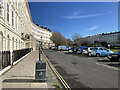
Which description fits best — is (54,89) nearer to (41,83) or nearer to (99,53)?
(41,83)

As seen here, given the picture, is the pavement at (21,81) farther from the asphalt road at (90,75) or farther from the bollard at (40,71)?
the asphalt road at (90,75)

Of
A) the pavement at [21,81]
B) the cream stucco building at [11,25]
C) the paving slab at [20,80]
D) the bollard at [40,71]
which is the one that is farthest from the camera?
the cream stucco building at [11,25]

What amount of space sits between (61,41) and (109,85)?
55835mm

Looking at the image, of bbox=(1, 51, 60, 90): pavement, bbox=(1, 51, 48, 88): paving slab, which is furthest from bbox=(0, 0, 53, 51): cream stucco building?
bbox=(1, 51, 60, 90): pavement

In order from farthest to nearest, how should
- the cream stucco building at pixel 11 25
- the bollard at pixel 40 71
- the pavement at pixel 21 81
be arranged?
1. the cream stucco building at pixel 11 25
2. the bollard at pixel 40 71
3. the pavement at pixel 21 81

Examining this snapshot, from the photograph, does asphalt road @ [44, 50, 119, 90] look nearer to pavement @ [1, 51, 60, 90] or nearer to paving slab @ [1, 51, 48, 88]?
pavement @ [1, 51, 60, 90]

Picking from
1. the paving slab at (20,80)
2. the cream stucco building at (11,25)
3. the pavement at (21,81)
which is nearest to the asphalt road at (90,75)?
the pavement at (21,81)

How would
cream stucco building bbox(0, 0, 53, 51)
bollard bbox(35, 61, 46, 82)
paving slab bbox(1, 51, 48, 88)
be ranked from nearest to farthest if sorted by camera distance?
paving slab bbox(1, 51, 48, 88)
bollard bbox(35, 61, 46, 82)
cream stucco building bbox(0, 0, 53, 51)

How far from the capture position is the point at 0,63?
21.5ft

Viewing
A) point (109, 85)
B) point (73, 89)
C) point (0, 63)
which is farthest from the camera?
point (0, 63)

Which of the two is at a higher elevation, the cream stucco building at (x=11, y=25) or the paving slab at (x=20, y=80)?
the cream stucco building at (x=11, y=25)

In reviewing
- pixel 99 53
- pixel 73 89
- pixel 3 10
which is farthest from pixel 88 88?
pixel 99 53

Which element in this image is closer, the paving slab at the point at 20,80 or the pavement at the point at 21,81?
the pavement at the point at 21,81

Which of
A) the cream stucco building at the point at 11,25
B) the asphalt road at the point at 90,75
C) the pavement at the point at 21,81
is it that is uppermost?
the cream stucco building at the point at 11,25
